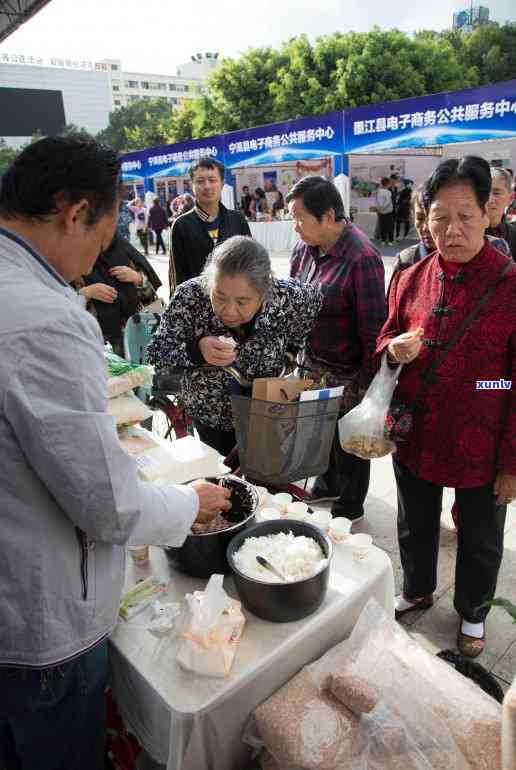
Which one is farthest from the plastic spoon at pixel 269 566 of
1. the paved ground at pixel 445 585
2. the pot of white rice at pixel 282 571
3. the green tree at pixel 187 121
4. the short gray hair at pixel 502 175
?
the green tree at pixel 187 121

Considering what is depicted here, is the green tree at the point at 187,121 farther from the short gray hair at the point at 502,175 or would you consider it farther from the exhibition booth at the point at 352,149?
the short gray hair at the point at 502,175

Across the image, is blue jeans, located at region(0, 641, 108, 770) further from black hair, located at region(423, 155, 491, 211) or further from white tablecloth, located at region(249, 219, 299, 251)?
white tablecloth, located at region(249, 219, 299, 251)

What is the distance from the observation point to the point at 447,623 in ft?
7.25

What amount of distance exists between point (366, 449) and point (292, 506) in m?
0.48

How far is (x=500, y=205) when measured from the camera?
3.07 metres

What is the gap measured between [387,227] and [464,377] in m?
13.3

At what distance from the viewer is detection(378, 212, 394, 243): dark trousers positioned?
542 inches

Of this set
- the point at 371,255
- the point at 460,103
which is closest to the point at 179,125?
the point at 460,103

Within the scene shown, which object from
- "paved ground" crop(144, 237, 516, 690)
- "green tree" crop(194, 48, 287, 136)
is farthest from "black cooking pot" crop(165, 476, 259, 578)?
"green tree" crop(194, 48, 287, 136)

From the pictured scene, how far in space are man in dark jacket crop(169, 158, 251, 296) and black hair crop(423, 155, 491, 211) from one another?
7.30 ft

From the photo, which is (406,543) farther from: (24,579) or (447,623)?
(24,579)

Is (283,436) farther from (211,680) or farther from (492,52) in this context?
(492,52)

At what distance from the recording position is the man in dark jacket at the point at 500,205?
299 centimetres

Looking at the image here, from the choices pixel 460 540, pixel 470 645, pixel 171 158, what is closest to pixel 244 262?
pixel 460 540
